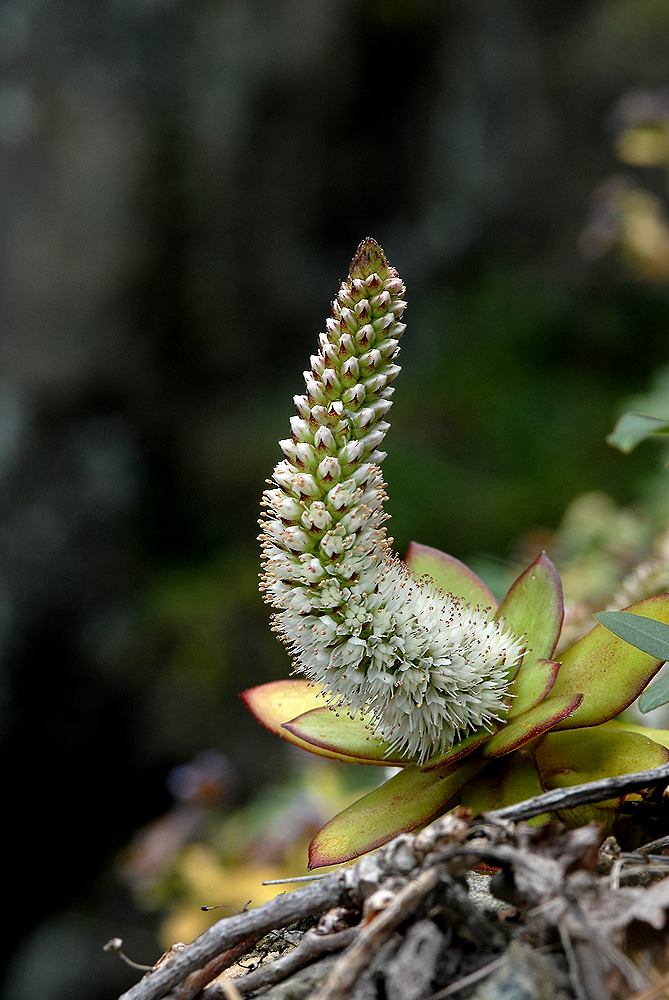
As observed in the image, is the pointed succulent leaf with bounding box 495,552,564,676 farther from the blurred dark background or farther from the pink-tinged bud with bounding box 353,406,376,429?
the blurred dark background

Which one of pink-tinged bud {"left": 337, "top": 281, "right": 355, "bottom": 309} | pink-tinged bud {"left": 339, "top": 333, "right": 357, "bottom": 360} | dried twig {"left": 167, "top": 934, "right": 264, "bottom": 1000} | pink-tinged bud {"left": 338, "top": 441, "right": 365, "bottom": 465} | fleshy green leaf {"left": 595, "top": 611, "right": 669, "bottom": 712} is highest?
pink-tinged bud {"left": 337, "top": 281, "right": 355, "bottom": 309}

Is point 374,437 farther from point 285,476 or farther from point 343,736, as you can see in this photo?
point 343,736

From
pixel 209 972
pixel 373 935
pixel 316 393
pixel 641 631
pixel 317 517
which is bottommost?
pixel 209 972

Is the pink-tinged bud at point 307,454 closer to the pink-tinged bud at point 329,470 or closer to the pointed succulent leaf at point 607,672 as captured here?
the pink-tinged bud at point 329,470

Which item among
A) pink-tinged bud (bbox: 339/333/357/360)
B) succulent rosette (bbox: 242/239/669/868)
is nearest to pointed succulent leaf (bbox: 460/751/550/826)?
succulent rosette (bbox: 242/239/669/868)

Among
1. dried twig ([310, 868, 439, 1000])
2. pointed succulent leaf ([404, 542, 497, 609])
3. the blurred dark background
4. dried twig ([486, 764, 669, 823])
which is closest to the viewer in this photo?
dried twig ([310, 868, 439, 1000])

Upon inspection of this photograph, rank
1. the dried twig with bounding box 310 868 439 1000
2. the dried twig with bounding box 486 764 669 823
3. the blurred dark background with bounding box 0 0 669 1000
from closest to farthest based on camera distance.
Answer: the dried twig with bounding box 310 868 439 1000 → the dried twig with bounding box 486 764 669 823 → the blurred dark background with bounding box 0 0 669 1000

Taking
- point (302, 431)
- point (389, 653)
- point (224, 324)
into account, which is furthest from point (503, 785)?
point (224, 324)

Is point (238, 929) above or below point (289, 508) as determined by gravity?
below
